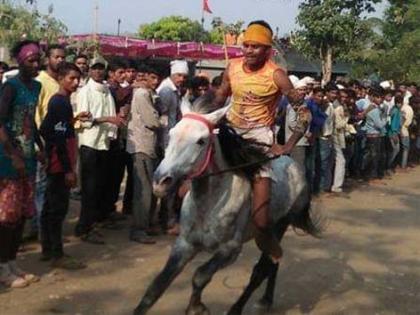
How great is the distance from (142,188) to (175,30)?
42.6m

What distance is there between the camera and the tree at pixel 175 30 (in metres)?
48.4

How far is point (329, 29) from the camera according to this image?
92.6ft

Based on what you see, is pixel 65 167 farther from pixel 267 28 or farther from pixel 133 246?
pixel 267 28

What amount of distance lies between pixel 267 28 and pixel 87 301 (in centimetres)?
266

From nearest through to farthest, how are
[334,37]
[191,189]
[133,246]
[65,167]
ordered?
1. [191,189]
2. [65,167]
3. [133,246]
4. [334,37]

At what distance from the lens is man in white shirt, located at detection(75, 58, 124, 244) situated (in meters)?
7.41

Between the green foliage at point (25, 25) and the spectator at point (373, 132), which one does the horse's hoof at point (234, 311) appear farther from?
the green foliage at point (25, 25)

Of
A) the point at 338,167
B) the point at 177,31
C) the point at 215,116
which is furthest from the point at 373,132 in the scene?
the point at 177,31

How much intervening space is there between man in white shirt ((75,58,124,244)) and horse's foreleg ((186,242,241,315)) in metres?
2.80

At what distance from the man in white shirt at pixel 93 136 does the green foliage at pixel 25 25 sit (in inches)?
423

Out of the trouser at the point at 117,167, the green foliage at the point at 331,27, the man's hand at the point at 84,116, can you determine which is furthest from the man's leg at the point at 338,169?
the green foliage at the point at 331,27

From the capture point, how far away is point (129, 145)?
305 inches

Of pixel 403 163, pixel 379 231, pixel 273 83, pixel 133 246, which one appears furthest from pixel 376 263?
pixel 403 163

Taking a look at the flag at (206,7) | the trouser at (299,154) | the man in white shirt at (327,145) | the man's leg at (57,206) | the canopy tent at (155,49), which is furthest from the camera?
the canopy tent at (155,49)
